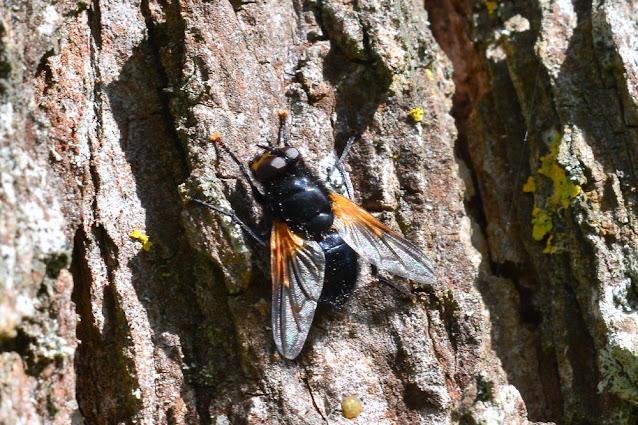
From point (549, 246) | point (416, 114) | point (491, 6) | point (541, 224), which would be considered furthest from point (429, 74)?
point (549, 246)

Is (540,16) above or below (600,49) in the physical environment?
above

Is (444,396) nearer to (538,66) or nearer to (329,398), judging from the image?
(329,398)

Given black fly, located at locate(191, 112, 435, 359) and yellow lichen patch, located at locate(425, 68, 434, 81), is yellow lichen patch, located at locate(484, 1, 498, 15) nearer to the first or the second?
yellow lichen patch, located at locate(425, 68, 434, 81)

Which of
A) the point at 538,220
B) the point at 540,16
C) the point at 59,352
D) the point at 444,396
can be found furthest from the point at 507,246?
the point at 59,352

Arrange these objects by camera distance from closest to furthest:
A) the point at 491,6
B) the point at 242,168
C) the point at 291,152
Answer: the point at 242,168 → the point at 291,152 → the point at 491,6

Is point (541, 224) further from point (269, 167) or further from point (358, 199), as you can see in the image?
point (269, 167)

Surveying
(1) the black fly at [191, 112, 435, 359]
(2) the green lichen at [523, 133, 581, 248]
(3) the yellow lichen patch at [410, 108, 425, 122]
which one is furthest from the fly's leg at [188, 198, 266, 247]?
(2) the green lichen at [523, 133, 581, 248]

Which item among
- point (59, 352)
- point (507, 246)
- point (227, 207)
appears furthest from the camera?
point (507, 246)
